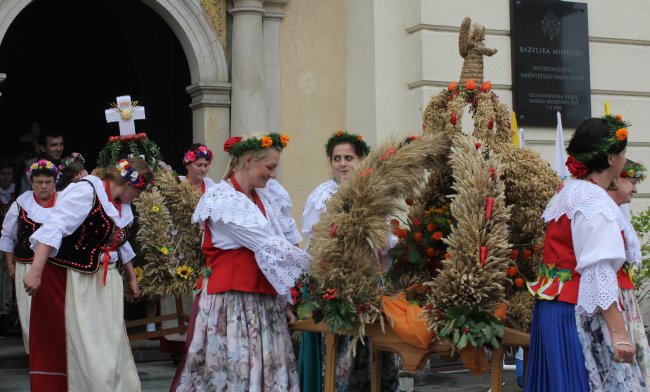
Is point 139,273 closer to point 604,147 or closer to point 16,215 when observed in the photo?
point 16,215

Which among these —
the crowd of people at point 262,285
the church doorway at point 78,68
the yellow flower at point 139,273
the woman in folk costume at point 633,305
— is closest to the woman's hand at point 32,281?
the crowd of people at point 262,285

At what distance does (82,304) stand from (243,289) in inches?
63.1

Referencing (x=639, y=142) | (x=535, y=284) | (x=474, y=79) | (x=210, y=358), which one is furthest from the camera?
(x=639, y=142)

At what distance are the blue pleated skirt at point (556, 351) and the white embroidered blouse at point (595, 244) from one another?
111 millimetres

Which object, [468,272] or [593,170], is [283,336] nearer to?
[468,272]

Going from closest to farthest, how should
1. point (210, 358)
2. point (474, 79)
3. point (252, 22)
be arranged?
point (210, 358) < point (474, 79) < point (252, 22)

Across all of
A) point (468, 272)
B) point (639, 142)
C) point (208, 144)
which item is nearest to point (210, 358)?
point (468, 272)

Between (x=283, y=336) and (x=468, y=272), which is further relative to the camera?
(x=283, y=336)

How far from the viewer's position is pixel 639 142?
10.5 meters

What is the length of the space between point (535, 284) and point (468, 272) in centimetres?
31

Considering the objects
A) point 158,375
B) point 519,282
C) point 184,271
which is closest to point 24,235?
point 184,271

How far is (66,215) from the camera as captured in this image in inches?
242

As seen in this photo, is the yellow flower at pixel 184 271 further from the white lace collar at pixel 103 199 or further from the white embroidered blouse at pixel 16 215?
the white lace collar at pixel 103 199

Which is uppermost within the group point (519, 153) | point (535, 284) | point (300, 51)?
point (300, 51)
